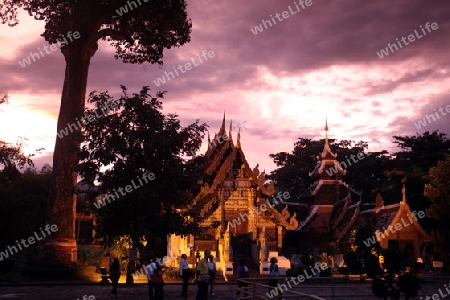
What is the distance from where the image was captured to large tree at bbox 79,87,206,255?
25453 millimetres

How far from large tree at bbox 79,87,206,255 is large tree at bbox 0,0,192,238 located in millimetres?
2565

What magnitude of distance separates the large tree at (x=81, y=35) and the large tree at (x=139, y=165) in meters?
2.57

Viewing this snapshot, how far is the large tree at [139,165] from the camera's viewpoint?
83.5 feet

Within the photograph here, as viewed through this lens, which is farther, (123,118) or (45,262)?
(45,262)

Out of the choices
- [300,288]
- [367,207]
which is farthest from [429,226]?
[300,288]

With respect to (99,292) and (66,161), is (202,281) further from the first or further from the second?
(66,161)

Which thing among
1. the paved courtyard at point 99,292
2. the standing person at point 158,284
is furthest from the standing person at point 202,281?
the paved courtyard at point 99,292

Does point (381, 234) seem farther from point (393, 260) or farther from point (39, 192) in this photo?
point (39, 192)

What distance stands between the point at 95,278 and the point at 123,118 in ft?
28.9

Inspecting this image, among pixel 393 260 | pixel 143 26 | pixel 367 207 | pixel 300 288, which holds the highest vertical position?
pixel 143 26

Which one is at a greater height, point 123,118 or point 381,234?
point 123,118

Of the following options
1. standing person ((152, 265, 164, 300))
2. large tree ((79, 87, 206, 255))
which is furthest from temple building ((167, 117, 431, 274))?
standing person ((152, 265, 164, 300))

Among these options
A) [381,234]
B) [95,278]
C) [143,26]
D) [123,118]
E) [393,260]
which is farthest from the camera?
[381,234]

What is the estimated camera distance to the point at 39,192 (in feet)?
157
